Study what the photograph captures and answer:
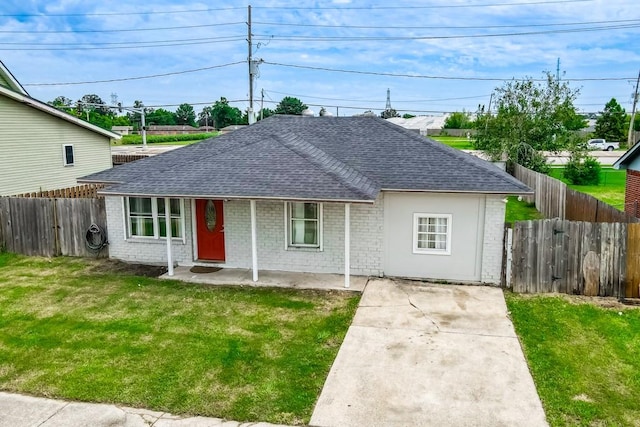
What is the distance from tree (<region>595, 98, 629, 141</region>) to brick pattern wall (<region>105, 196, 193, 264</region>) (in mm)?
63793

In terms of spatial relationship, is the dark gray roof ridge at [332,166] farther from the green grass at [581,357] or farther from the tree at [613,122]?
the tree at [613,122]

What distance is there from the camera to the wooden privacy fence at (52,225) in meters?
14.5

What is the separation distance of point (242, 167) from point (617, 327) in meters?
9.05

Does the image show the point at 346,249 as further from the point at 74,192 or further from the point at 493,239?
the point at 74,192

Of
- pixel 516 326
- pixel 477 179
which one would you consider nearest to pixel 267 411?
pixel 516 326

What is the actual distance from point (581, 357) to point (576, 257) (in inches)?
135

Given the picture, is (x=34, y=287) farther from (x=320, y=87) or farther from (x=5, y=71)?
(x=320, y=87)

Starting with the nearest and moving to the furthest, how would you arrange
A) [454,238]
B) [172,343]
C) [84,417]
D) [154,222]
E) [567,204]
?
[84,417], [172,343], [454,238], [154,222], [567,204]

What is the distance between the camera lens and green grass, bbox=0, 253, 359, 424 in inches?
276

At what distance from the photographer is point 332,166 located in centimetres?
1255

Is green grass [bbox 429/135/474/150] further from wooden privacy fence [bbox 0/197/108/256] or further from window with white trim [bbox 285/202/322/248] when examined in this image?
wooden privacy fence [bbox 0/197/108/256]

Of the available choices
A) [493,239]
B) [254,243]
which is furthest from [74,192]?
[493,239]

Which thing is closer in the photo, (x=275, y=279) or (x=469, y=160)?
(x=275, y=279)

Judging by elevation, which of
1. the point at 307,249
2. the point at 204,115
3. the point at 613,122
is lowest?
the point at 307,249
